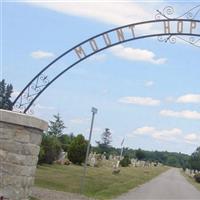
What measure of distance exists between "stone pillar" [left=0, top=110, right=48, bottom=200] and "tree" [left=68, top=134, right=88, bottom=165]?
31.7 metres

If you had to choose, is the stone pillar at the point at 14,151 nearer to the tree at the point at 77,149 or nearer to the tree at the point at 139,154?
the tree at the point at 77,149

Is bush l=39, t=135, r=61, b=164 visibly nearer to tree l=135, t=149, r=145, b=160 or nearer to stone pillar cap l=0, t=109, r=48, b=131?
stone pillar cap l=0, t=109, r=48, b=131

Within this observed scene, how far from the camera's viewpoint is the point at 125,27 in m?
14.4

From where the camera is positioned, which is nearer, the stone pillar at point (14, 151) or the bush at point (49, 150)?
the stone pillar at point (14, 151)

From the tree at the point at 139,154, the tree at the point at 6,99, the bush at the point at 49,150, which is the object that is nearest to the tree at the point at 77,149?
the bush at the point at 49,150

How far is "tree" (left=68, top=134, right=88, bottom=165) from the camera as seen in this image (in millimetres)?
42862

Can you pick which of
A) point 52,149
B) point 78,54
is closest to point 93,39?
point 78,54

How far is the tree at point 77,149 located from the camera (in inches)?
1688

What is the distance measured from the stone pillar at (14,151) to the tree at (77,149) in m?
31.7

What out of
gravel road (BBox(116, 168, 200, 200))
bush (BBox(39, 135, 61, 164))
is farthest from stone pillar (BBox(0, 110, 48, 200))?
bush (BBox(39, 135, 61, 164))

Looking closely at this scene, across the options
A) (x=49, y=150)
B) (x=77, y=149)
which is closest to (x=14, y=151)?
(x=49, y=150)

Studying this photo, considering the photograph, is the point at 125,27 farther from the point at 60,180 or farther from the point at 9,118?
the point at 60,180

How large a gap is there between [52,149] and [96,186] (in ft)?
33.5

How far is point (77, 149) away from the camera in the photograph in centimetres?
4341
